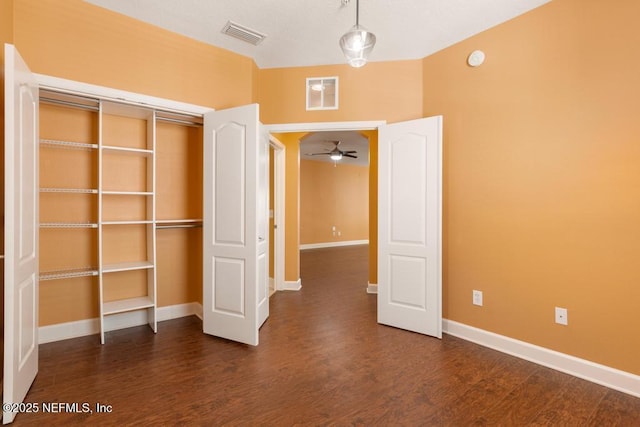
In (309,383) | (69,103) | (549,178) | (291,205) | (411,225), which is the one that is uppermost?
(69,103)

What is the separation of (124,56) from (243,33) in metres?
1.14

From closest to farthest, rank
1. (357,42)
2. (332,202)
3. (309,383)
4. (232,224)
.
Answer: (357,42) → (309,383) → (232,224) → (332,202)

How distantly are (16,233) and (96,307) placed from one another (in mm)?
1520

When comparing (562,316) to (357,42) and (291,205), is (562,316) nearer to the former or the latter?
(357,42)

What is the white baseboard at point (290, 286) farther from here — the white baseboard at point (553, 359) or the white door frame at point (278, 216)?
the white baseboard at point (553, 359)

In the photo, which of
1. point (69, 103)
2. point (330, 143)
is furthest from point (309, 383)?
point (330, 143)

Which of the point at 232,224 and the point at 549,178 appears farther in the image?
the point at 232,224

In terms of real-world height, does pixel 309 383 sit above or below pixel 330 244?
below

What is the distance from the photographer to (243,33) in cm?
305

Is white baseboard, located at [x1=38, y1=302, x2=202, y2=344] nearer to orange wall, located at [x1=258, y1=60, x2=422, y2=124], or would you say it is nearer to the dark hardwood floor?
the dark hardwood floor

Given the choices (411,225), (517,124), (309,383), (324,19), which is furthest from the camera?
(411,225)

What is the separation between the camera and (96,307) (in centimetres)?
301

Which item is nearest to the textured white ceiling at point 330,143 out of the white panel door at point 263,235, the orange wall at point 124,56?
the orange wall at point 124,56

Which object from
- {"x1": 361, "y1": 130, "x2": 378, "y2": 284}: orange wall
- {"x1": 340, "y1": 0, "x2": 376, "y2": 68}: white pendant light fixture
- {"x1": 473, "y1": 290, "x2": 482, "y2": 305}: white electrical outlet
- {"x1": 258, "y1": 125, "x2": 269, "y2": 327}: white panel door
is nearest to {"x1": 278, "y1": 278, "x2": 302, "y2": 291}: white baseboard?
{"x1": 361, "y1": 130, "x2": 378, "y2": 284}: orange wall
